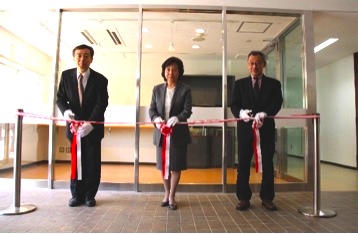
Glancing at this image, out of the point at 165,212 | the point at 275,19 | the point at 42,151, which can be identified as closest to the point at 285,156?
the point at 275,19

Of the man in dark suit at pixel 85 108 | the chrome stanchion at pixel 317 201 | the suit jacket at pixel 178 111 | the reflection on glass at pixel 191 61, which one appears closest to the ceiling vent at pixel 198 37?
the reflection on glass at pixel 191 61

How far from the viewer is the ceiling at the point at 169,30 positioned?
12.8ft

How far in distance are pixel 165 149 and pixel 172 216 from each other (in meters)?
0.64

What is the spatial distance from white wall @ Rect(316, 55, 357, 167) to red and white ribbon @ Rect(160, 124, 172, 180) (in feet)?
17.2

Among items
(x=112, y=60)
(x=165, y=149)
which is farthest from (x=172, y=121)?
(x=112, y=60)

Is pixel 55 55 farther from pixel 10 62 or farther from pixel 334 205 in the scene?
pixel 334 205

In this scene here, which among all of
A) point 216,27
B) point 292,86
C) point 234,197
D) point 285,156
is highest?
point 216,27

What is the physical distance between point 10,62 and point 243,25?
402 cm

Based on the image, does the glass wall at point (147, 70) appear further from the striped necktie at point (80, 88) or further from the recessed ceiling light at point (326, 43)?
the recessed ceiling light at point (326, 43)

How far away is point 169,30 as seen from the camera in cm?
440

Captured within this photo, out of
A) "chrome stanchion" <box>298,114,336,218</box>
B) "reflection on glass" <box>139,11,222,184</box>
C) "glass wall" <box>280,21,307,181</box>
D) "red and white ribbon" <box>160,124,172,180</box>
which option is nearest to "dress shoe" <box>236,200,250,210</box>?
"chrome stanchion" <box>298,114,336,218</box>

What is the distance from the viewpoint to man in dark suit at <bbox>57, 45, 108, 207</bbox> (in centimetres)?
283

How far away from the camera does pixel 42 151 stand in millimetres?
4680

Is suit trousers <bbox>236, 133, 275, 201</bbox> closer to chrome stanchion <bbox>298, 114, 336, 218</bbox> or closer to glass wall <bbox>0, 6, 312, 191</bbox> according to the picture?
chrome stanchion <bbox>298, 114, 336, 218</bbox>
